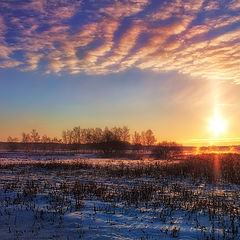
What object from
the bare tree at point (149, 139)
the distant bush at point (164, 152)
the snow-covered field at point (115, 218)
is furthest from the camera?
the bare tree at point (149, 139)

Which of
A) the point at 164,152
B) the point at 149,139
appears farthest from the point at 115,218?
the point at 149,139

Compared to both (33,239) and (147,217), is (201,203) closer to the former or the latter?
(147,217)

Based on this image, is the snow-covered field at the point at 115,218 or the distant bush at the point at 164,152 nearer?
the snow-covered field at the point at 115,218

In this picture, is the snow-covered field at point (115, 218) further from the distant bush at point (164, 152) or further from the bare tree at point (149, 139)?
the bare tree at point (149, 139)

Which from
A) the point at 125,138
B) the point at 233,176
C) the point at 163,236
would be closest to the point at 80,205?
the point at 163,236

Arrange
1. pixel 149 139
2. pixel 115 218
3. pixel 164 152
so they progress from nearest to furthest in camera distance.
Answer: pixel 115 218, pixel 164 152, pixel 149 139

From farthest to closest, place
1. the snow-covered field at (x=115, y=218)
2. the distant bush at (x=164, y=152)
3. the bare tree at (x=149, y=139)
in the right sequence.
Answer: the bare tree at (x=149, y=139) < the distant bush at (x=164, y=152) < the snow-covered field at (x=115, y=218)

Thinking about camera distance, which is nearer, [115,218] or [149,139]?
[115,218]

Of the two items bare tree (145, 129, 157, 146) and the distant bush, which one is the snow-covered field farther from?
bare tree (145, 129, 157, 146)

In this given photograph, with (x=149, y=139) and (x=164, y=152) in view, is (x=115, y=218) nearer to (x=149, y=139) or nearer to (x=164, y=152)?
(x=164, y=152)

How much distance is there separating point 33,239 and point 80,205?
2299 mm

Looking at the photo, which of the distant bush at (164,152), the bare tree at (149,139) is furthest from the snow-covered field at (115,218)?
the bare tree at (149,139)

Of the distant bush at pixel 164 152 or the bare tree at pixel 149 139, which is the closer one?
the distant bush at pixel 164 152

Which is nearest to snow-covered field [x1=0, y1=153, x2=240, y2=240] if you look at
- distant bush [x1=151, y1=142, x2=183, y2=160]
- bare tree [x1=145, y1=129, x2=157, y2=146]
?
distant bush [x1=151, y1=142, x2=183, y2=160]
